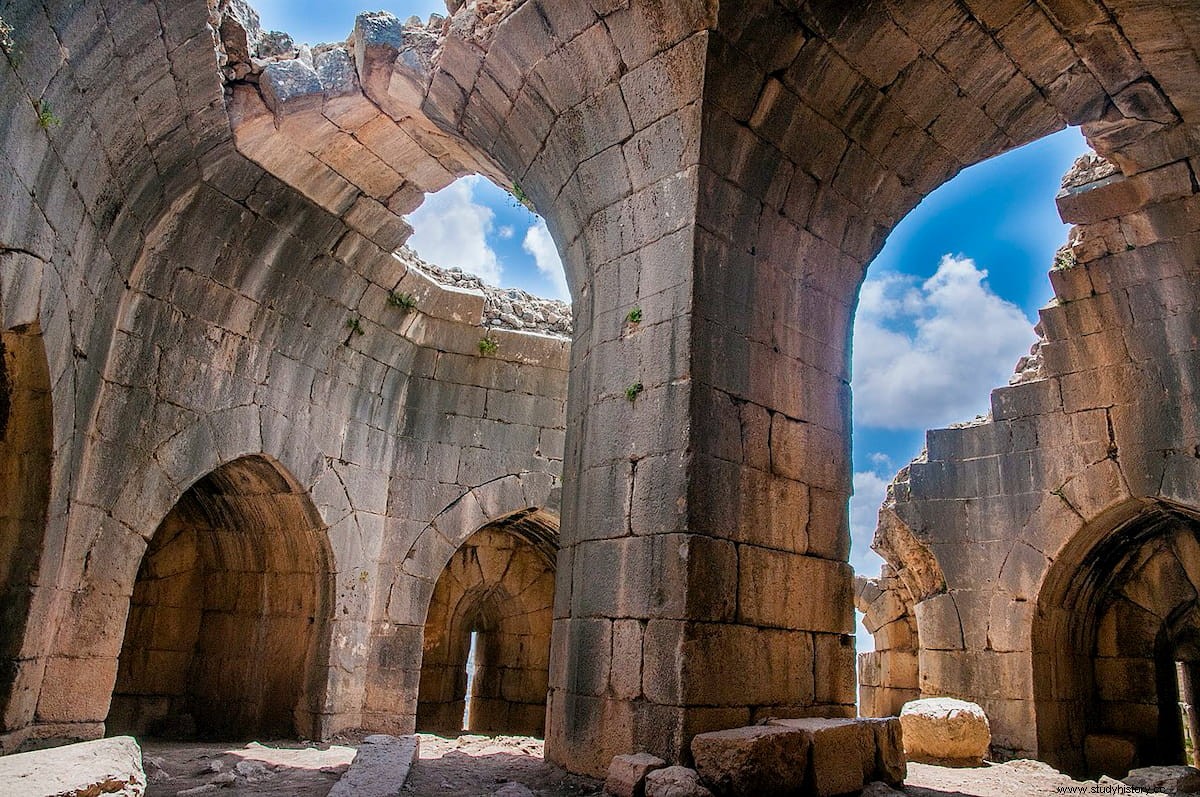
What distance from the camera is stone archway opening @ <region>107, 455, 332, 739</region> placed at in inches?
330

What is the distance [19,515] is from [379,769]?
280 centimetres

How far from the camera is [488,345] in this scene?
988 centimetres

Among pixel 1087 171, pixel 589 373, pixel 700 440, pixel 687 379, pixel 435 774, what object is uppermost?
pixel 1087 171

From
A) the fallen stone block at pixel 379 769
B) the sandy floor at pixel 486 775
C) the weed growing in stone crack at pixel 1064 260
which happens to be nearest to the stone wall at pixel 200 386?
the fallen stone block at pixel 379 769

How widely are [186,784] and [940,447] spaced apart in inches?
311

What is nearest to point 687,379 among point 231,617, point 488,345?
point 488,345

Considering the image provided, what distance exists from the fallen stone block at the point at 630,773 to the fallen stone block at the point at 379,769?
128cm

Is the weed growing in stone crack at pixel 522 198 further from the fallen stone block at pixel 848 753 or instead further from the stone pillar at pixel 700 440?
the fallen stone block at pixel 848 753

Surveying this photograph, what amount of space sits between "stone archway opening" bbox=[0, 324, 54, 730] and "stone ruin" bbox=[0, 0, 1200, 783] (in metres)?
0.03

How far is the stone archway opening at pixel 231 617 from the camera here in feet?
27.5

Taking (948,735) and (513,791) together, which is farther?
(948,735)

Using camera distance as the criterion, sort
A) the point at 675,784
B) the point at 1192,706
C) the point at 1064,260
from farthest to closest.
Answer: the point at 1192,706, the point at 1064,260, the point at 675,784

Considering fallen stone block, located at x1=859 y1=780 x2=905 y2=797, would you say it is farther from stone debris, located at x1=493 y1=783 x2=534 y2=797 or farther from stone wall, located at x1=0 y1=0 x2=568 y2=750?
stone wall, located at x1=0 y1=0 x2=568 y2=750

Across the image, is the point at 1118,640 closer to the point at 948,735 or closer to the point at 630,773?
the point at 948,735
